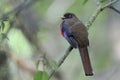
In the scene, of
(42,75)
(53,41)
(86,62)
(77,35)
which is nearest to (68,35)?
(77,35)

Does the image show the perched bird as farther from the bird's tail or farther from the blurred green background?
the blurred green background

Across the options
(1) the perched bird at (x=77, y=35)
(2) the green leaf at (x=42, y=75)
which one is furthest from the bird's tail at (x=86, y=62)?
(2) the green leaf at (x=42, y=75)

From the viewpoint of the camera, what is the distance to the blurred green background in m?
6.00

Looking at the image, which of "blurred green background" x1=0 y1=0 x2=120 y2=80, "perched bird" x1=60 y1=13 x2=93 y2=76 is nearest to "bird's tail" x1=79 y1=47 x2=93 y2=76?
"perched bird" x1=60 y1=13 x2=93 y2=76

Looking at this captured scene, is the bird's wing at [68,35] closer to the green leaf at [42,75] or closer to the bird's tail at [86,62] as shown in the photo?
the bird's tail at [86,62]

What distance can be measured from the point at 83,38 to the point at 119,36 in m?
3.48

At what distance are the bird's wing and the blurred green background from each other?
3.25 ft

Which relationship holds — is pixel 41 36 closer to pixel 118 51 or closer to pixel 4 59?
pixel 118 51

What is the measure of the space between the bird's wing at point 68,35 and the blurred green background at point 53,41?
991mm

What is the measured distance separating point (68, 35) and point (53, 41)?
10.8 feet

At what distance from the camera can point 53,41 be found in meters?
7.41

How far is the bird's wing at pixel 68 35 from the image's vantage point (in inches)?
158

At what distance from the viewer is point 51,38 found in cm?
732

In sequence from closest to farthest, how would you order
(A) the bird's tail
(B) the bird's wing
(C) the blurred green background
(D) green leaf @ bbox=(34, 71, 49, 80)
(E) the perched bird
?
(D) green leaf @ bbox=(34, 71, 49, 80), (A) the bird's tail, (E) the perched bird, (B) the bird's wing, (C) the blurred green background
